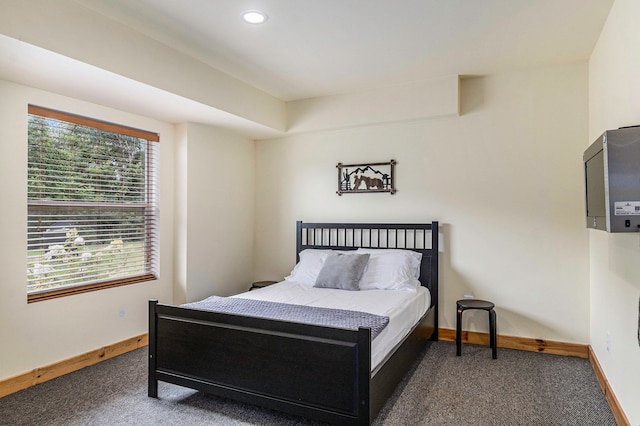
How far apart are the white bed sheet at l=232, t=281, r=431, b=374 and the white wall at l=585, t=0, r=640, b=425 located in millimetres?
1369

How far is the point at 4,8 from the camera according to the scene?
7.32ft

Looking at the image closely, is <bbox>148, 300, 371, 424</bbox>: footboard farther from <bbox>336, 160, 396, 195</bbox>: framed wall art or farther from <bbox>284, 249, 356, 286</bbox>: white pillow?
<bbox>336, 160, 396, 195</bbox>: framed wall art

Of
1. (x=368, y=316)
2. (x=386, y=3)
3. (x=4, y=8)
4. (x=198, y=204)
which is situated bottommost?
(x=368, y=316)

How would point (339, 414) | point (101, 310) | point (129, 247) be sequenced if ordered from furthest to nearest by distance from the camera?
point (129, 247) → point (101, 310) → point (339, 414)

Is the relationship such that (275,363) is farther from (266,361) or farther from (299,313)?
(299,313)

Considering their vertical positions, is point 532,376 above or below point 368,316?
below

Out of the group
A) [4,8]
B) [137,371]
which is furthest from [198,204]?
[4,8]

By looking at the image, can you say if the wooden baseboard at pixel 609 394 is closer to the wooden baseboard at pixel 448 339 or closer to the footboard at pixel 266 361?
the wooden baseboard at pixel 448 339

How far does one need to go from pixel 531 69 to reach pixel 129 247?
4.35 metres

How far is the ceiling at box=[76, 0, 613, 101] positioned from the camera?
8.70ft

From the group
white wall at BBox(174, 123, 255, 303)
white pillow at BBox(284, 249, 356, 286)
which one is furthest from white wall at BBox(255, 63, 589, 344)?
white wall at BBox(174, 123, 255, 303)

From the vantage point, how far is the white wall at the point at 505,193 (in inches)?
145

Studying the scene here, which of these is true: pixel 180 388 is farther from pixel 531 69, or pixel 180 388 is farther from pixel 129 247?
pixel 531 69

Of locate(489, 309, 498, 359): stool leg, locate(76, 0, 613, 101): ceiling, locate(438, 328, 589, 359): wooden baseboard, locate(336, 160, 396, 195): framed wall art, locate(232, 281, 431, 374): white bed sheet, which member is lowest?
locate(438, 328, 589, 359): wooden baseboard
